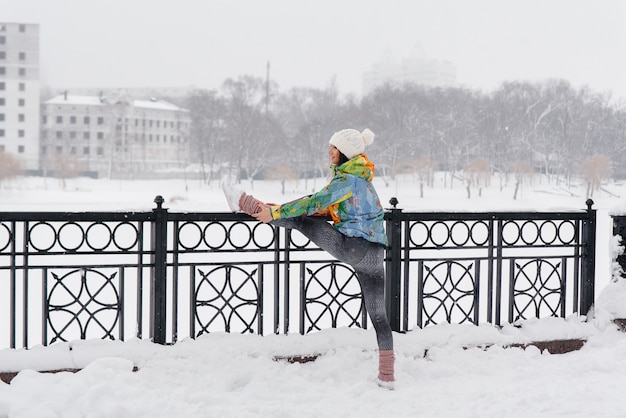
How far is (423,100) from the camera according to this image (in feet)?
271

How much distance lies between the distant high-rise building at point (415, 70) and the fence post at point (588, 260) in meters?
122

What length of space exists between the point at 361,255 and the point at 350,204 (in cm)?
31

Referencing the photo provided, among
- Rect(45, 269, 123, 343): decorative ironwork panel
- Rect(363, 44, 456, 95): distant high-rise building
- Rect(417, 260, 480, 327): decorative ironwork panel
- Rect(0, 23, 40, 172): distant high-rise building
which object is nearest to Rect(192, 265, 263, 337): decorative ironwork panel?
Rect(45, 269, 123, 343): decorative ironwork panel

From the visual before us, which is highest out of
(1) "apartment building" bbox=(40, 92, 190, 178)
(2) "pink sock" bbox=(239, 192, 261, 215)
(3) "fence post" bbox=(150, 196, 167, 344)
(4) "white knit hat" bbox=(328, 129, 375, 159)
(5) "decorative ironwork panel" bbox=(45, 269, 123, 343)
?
(1) "apartment building" bbox=(40, 92, 190, 178)

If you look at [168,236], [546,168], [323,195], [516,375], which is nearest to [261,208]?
[323,195]

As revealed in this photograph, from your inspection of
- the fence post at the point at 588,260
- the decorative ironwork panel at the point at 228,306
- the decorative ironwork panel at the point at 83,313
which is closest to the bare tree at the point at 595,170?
the decorative ironwork panel at the point at 228,306

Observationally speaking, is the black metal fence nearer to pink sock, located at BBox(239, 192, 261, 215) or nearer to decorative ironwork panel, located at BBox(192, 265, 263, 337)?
decorative ironwork panel, located at BBox(192, 265, 263, 337)

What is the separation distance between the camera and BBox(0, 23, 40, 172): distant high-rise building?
303ft

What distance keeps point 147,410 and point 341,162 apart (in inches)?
71.3

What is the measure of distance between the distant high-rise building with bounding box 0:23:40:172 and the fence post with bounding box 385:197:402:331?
9355 cm

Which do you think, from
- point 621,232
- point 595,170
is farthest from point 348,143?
point 595,170

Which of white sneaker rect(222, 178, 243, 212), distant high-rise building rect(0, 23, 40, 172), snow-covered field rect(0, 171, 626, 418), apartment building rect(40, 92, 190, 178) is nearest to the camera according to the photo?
snow-covered field rect(0, 171, 626, 418)

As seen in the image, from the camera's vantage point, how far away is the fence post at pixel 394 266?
519cm

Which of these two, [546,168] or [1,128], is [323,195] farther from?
[1,128]
